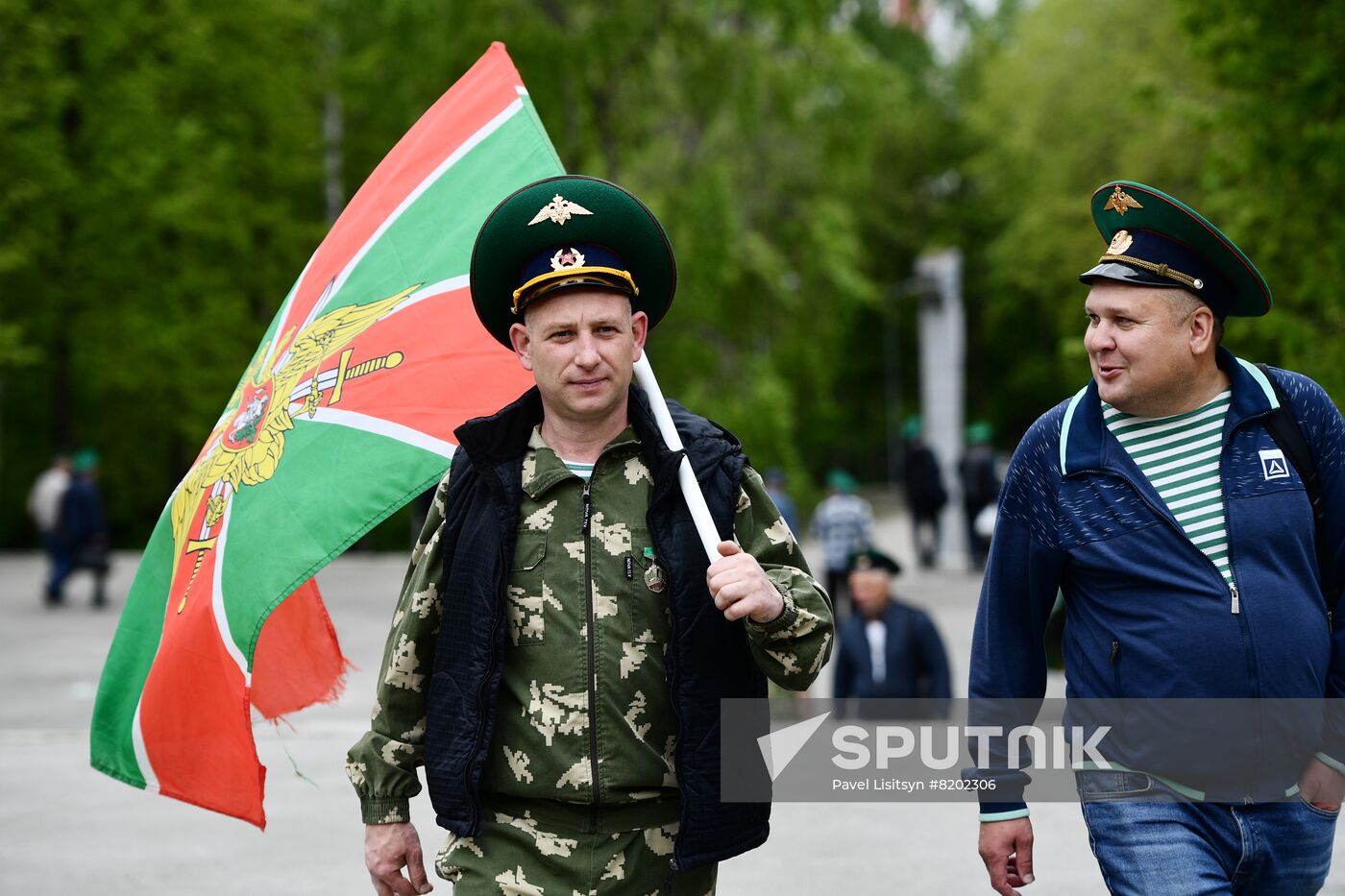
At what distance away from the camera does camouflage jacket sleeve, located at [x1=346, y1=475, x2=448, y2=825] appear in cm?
339

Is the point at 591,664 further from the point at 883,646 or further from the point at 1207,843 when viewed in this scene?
the point at 883,646

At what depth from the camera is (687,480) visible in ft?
10.9

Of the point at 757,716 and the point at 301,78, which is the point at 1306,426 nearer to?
the point at 757,716

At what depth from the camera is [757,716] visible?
3387 mm

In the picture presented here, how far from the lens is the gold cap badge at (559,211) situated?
11.3ft

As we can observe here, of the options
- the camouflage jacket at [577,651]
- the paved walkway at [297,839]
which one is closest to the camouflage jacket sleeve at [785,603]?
the camouflage jacket at [577,651]

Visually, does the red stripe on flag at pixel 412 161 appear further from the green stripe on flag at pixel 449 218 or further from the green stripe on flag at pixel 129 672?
the green stripe on flag at pixel 129 672

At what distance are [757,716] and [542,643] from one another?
0.48 m

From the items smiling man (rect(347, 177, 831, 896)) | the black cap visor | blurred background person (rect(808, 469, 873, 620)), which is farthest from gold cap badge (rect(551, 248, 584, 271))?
blurred background person (rect(808, 469, 873, 620))

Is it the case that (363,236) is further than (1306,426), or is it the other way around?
(363,236)

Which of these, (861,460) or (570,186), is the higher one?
(861,460)

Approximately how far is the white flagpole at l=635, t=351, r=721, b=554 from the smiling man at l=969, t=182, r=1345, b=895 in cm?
81

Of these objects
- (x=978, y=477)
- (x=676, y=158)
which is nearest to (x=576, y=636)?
(x=676, y=158)

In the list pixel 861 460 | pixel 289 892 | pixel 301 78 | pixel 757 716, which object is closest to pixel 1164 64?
pixel 301 78
